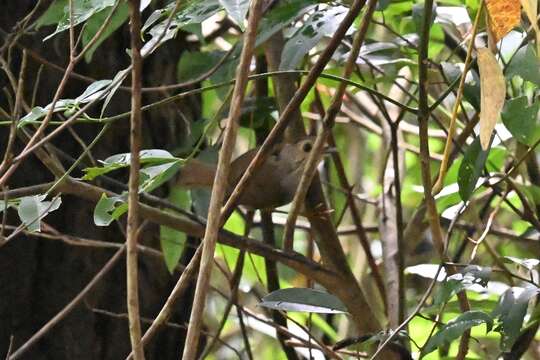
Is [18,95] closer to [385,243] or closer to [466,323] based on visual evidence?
[466,323]

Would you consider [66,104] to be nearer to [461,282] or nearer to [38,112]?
[38,112]

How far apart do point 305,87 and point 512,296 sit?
1.48 feet

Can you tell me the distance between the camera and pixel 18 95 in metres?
1.00

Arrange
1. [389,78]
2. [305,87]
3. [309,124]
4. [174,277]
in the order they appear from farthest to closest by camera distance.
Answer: [309,124] → [174,277] → [389,78] → [305,87]

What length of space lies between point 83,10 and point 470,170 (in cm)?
52

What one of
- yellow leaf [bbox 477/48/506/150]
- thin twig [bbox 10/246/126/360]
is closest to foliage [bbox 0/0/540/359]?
yellow leaf [bbox 477/48/506/150]

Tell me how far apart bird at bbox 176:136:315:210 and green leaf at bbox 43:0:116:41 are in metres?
0.53

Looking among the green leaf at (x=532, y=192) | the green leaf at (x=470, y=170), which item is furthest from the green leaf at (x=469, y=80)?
the green leaf at (x=532, y=192)

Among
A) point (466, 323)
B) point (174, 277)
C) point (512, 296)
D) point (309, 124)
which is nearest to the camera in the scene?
point (466, 323)

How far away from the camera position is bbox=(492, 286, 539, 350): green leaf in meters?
1.16

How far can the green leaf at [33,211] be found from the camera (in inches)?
39.4

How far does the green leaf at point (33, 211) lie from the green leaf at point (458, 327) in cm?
48

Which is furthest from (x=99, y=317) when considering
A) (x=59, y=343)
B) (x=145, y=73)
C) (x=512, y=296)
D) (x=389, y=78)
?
(x=512, y=296)

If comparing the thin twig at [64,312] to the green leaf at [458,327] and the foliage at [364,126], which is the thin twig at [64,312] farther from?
the green leaf at [458,327]
